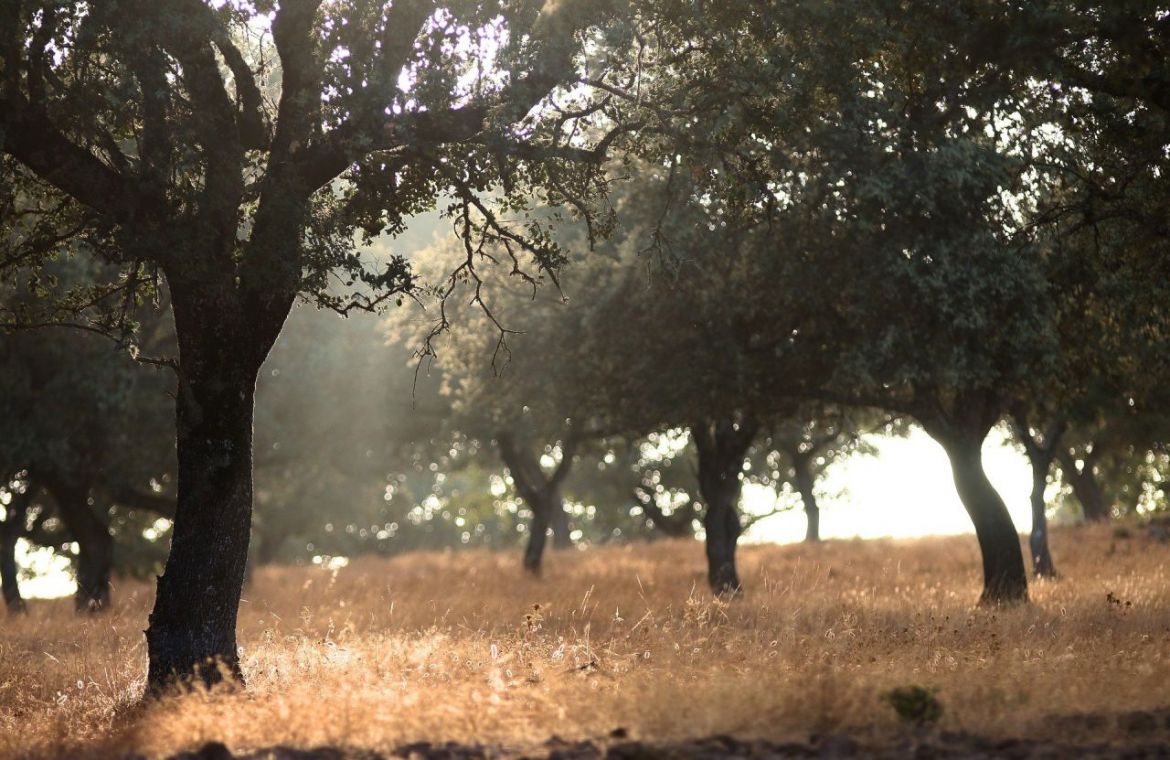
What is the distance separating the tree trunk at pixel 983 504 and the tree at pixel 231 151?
36.4ft

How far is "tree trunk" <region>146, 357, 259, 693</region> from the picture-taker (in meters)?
11.7

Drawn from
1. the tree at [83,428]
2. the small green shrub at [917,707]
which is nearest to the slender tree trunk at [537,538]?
the tree at [83,428]

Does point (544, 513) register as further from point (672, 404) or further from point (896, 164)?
point (896, 164)

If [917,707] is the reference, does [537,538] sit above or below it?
above

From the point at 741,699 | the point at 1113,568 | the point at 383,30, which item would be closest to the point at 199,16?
the point at 383,30

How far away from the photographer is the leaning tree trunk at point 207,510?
38.3ft

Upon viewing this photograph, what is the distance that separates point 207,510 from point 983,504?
45.6 ft

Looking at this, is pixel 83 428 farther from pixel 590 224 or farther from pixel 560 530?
pixel 560 530

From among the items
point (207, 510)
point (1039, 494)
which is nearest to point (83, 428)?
point (207, 510)

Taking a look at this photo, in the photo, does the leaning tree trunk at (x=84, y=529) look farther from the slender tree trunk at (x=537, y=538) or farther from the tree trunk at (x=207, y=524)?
the tree trunk at (x=207, y=524)

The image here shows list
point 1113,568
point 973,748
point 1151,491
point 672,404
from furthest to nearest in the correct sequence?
point 1151,491
point 1113,568
point 672,404
point 973,748

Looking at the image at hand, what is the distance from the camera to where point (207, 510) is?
11.8 m

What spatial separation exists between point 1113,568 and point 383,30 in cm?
1931

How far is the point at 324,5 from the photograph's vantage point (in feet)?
41.9
